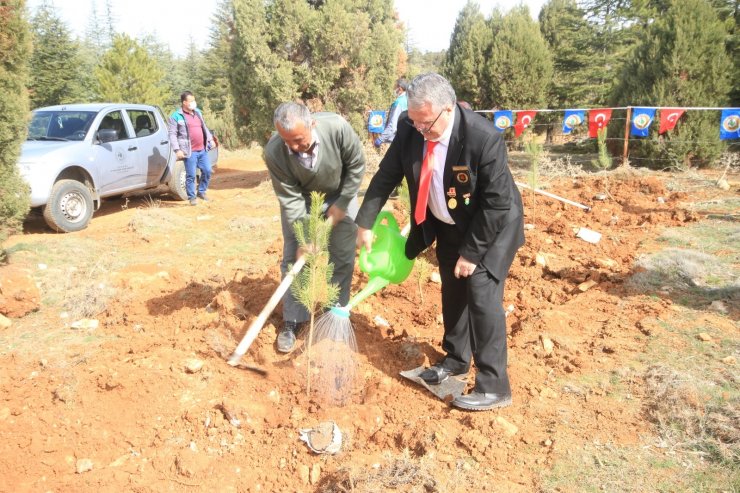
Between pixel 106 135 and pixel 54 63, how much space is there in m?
24.2

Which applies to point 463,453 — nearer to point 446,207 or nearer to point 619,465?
point 619,465

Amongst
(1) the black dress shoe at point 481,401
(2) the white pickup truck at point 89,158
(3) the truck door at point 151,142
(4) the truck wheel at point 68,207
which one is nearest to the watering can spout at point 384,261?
(1) the black dress shoe at point 481,401

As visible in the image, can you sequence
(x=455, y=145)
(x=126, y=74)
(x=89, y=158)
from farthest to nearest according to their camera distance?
(x=126, y=74)
(x=89, y=158)
(x=455, y=145)

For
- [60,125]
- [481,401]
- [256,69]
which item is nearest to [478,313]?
[481,401]

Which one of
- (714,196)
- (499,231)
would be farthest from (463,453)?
(714,196)

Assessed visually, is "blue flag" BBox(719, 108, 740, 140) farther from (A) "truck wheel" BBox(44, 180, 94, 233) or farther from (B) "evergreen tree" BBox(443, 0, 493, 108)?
(A) "truck wheel" BBox(44, 180, 94, 233)

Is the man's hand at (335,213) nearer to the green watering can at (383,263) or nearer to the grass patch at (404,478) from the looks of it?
the green watering can at (383,263)

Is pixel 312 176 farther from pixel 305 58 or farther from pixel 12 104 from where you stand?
pixel 305 58

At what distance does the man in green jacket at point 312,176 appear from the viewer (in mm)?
2951

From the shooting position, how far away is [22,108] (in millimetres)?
5250

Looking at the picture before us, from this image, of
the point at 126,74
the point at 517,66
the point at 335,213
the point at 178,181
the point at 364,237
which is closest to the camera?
the point at 364,237

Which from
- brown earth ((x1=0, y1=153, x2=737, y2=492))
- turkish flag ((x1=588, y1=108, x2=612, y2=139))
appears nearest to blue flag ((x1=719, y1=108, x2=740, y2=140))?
turkish flag ((x1=588, y1=108, x2=612, y2=139))

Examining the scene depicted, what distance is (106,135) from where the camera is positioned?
7434 mm

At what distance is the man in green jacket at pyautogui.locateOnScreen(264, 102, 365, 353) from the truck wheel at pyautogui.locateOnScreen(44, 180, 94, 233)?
15.9 ft
